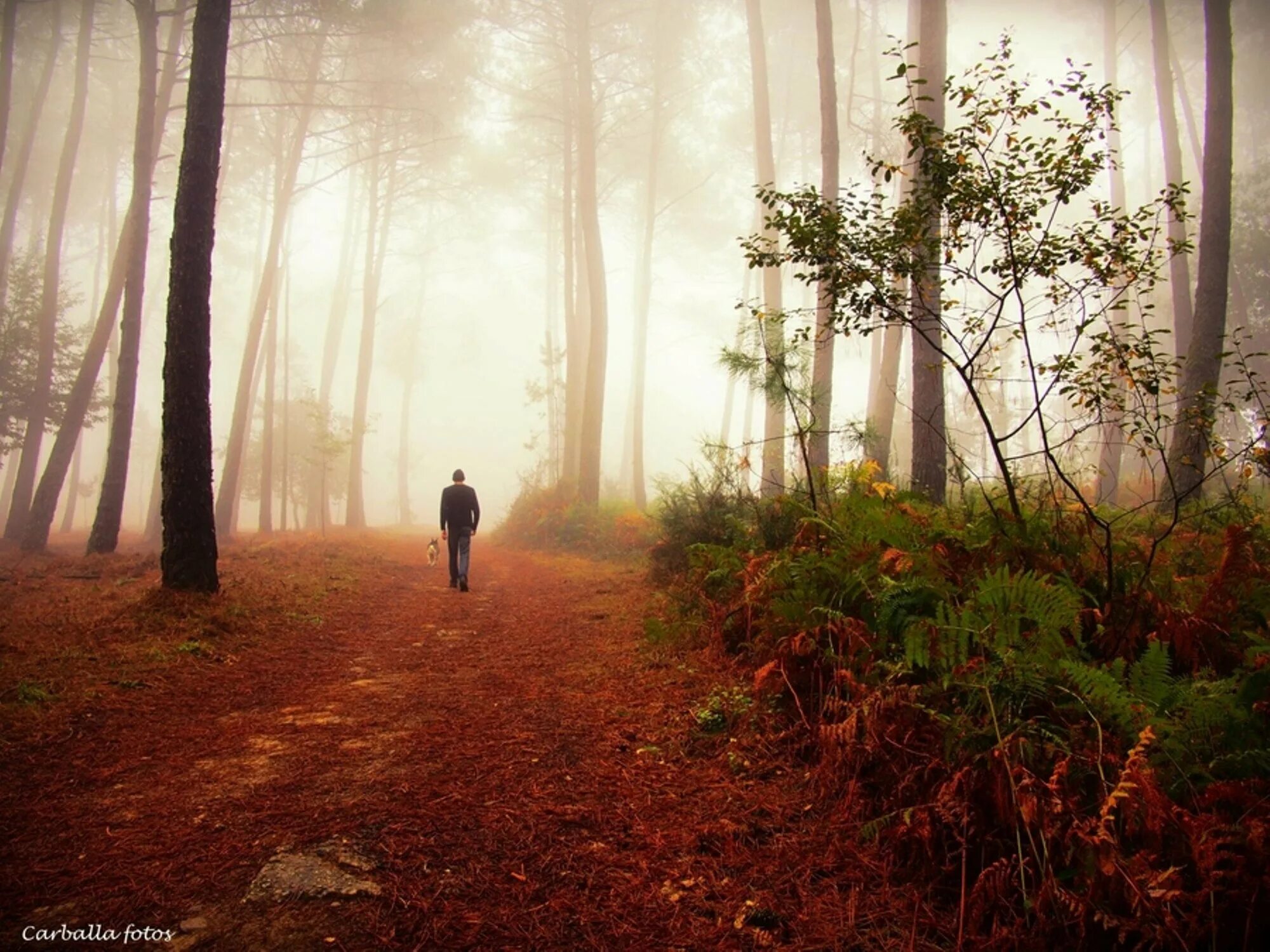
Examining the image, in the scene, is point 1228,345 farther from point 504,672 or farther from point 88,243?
point 88,243

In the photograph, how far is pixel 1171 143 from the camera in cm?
1454

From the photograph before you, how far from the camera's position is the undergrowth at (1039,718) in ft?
5.73

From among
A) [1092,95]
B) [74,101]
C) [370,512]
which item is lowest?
[370,512]

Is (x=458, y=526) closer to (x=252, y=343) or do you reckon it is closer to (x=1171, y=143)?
(x=252, y=343)

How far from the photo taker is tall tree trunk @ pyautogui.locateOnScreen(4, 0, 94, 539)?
15.1m

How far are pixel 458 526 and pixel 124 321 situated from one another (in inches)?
324

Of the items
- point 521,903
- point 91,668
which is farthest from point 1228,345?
point 91,668

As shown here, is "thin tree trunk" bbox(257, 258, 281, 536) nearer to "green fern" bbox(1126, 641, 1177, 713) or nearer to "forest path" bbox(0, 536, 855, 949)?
"forest path" bbox(0, 536, 855, 949)

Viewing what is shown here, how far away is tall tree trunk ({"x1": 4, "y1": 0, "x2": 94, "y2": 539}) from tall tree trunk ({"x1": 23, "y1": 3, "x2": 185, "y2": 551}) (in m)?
2.83

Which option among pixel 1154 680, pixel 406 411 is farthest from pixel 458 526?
pixel 406 411

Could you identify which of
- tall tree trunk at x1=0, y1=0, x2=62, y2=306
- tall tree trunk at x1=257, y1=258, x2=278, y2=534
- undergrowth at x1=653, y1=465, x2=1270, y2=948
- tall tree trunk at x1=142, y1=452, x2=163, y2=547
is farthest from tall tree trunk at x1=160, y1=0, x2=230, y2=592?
tall tree trunk at x1=0, y1=0, x2=62, y2=306

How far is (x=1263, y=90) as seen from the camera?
26219mm

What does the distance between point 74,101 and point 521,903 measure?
2377 cm

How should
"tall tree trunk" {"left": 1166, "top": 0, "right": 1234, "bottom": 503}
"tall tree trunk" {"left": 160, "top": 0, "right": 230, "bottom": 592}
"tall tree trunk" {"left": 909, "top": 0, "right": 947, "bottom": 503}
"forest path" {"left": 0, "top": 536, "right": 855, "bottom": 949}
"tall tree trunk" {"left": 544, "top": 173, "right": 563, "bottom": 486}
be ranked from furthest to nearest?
"tall tree trunk" {"left": 544, "top": 173, "right": 563, "bottom": 486}
"tall tree trunk" {"left": 1166, "top": 0, "right": 1234, "bottom": 503}
"tall tree trunk" {"left": 909, "top": 0, "right": 947, "bottom": 503}
"tall tree trunk" {"left": 160, "top": 0, "right": 230, "bottom": 592}
"forest path" {"left": 0, "top": 536, "right": 855, "bottom": 949}
